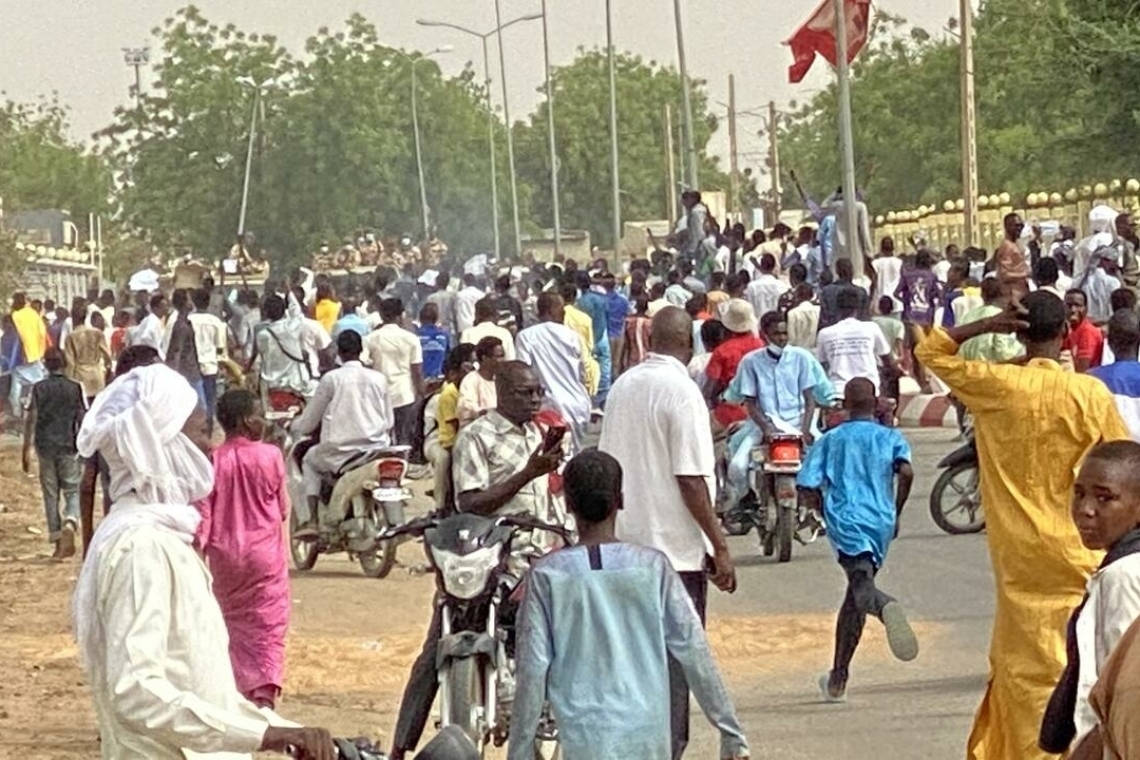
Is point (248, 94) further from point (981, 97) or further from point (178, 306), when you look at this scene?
point (178, 306)

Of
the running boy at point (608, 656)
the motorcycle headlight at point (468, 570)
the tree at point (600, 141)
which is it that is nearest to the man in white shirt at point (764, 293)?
the motorcycle headlight at point (468, 570)

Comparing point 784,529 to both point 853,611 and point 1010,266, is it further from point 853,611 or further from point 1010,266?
point 853,611

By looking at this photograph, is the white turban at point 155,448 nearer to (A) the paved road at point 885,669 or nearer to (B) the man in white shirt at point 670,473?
(B) the man in white shirt at point 670,473

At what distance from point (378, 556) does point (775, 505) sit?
2.51 m

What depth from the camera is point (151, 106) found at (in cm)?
7269

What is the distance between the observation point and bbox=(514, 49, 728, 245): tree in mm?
118375

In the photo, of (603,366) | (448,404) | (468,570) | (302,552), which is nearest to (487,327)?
(302,552)

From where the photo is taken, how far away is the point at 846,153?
102ft

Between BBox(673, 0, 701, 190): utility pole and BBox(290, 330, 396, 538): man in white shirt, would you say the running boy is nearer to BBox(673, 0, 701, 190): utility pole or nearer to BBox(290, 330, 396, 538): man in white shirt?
BBox(290, 330, 396, 538): man in white shirt

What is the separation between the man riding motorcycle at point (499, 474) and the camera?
9.45 meters

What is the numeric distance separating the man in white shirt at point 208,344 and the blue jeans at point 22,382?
6.25 metres

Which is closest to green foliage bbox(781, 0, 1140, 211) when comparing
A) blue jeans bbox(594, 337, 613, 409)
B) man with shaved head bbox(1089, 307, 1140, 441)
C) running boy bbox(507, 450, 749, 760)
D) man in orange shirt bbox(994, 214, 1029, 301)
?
blue jeans bbox(594, 337, 613, 409)

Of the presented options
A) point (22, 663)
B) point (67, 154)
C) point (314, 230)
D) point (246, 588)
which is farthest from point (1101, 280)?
point (67, 154)

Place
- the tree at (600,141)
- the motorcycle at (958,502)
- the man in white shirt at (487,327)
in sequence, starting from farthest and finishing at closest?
1. the tree at (600,141)
2. the man in white shirt at (487,327)
3. the motorcycle at (958,502)
